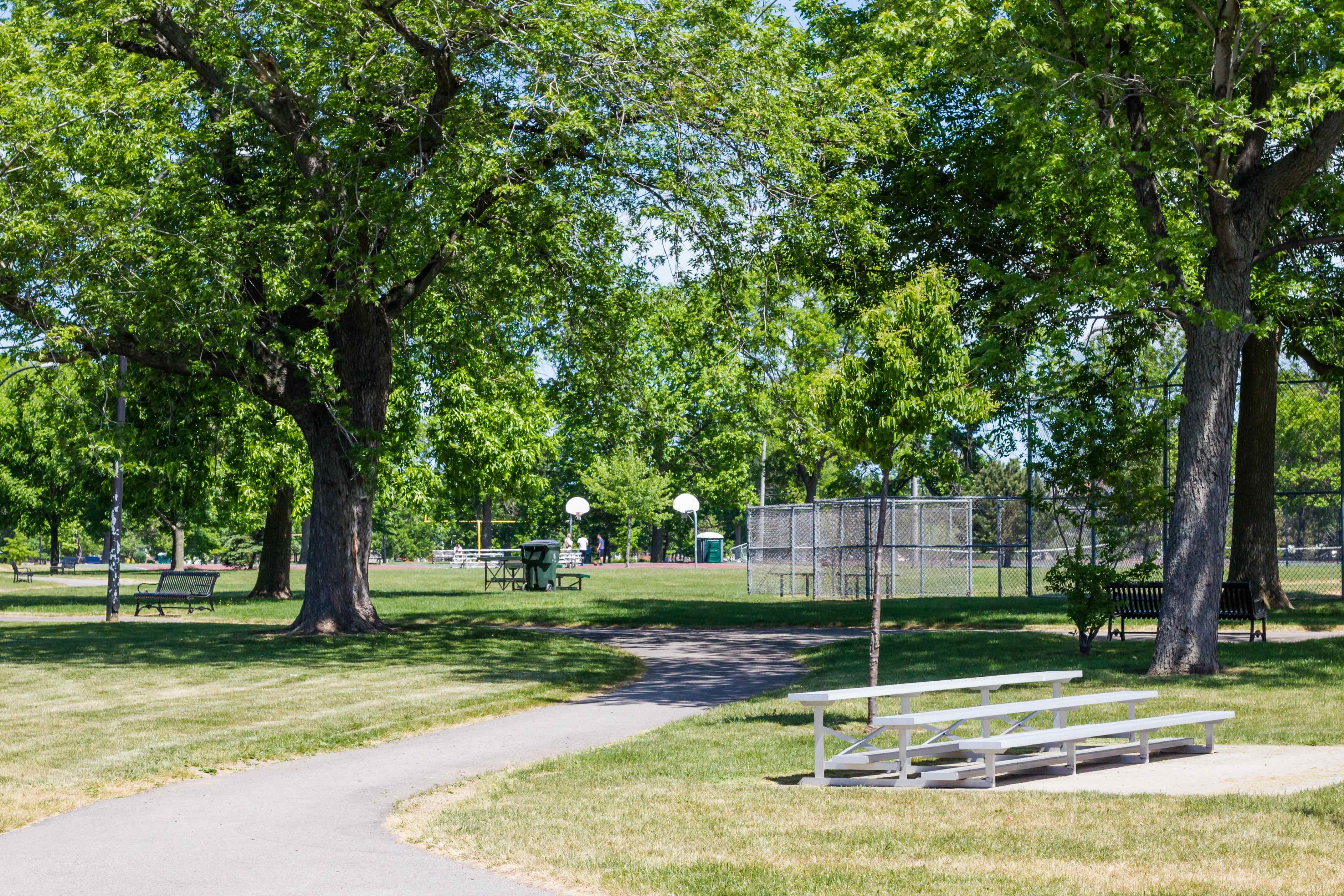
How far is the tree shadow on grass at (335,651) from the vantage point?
16969mm

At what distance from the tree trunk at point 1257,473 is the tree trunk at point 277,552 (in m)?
21.5

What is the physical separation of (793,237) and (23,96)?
9.98 metres

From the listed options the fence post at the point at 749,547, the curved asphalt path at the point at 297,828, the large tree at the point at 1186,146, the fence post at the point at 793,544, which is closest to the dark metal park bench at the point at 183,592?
the fence post at the point at 793,544

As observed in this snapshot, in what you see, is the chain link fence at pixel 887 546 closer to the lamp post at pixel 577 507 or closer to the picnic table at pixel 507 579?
the picnic table at pixel 507 579

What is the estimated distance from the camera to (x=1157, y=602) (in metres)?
18.8

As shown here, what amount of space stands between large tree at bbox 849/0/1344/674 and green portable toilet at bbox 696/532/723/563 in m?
63.5

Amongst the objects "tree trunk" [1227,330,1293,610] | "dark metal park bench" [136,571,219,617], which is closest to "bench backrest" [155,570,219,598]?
"dark metal park bench" [136,571,219,617]

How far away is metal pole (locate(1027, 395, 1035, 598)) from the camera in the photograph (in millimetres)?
19062

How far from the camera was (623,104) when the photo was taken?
53.0 ft

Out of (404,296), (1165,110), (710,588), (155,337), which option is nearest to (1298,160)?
(1165,110)

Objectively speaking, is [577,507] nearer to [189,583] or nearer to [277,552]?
[277,552]

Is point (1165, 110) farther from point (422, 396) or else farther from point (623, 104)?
point (422, 396)

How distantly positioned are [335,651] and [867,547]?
1572 cm

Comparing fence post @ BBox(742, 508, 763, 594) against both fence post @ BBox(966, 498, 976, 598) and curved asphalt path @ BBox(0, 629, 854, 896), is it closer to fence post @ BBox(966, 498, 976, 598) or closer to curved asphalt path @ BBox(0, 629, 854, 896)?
fence post @ BBox(966, 498, 976, 598)
